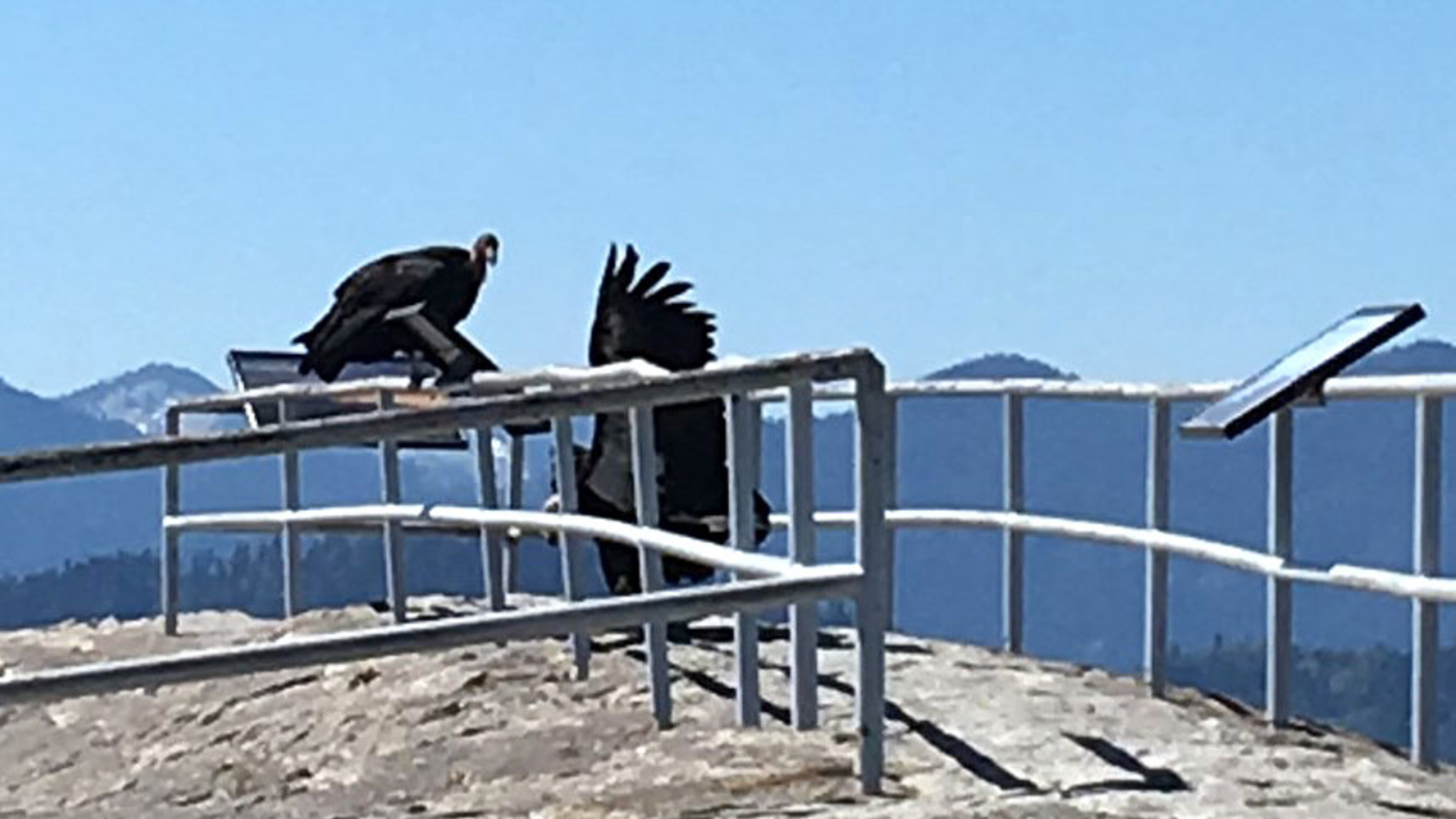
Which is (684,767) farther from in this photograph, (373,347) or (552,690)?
(373,347)

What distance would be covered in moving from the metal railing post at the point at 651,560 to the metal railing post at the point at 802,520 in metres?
0.83

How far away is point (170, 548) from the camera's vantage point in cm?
1355

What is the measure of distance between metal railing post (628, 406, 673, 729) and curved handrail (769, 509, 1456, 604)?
46cm

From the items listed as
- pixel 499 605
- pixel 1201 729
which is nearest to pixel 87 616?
pixel 499 605

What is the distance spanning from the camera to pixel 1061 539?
33.7 ft

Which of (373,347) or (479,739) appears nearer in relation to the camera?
(479,739)

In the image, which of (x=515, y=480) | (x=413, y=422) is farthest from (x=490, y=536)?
(x=413, y=422)

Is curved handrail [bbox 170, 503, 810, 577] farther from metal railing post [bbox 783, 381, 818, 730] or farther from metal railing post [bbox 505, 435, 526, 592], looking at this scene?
metal railing post [bbox 505, 435, 526, 592]

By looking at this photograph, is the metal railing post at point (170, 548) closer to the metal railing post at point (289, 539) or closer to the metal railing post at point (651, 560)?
the metal railing post at point (289, 539)

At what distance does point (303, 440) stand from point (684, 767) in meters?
1.24

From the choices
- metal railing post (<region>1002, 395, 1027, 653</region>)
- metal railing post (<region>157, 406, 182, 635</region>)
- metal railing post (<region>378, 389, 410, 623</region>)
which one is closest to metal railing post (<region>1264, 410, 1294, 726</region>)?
metal railing post (<region>1002, 395, 1027, 653</region>)

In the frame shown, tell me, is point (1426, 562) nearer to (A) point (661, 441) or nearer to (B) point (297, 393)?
(A) point (661, 441)

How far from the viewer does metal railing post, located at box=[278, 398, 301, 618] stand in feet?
41.0

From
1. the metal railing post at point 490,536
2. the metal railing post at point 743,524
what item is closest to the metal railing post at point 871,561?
the metal railing post at point 743,524
